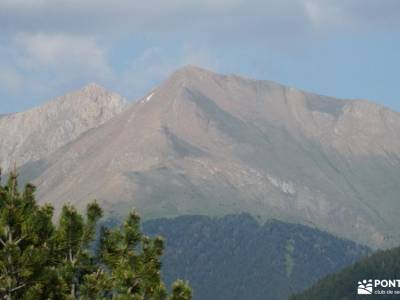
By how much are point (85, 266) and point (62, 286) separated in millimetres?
6189

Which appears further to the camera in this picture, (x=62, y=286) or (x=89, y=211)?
(x=89, y=211)

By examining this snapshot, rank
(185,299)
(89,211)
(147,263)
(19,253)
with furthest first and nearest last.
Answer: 1. (89,211)
2. (147,263)
3. (185,299)
4. (19,253)

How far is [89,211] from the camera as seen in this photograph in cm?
7375

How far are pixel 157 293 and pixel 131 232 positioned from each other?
23.7 ft

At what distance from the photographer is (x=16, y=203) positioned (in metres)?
63.1

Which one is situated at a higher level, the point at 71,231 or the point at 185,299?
the point at 71,231

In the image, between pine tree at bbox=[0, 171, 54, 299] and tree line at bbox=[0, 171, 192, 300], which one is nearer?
pine tree at bbox=[0, 171, 54, 299]

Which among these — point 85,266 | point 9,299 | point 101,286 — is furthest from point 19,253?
point 85,266

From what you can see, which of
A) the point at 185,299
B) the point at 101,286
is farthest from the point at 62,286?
the point at 185,299

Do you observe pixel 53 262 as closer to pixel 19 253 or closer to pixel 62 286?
pixel 62 286

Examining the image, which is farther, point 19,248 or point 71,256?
point 71,256

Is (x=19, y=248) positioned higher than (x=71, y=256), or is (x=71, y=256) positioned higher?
(x=71, y=256)

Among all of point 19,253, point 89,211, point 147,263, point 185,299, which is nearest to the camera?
point 19,253

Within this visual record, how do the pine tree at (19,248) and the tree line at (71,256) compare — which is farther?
the tree line at (71,256)
